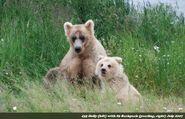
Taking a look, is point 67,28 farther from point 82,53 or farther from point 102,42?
point 102,42

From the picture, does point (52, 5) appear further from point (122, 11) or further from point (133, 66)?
point (133, 66)

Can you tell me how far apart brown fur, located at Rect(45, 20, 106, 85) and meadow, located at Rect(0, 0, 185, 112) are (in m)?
0.20

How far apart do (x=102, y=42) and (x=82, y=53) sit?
1.10 meters

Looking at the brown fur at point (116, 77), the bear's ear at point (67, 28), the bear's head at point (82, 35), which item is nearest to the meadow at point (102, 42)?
the brown fur at point (116, 77)

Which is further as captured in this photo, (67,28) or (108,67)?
(67,28)

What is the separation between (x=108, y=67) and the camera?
7.71 m

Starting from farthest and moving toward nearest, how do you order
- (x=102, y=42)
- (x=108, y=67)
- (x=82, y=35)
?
(x=102, y=42) < (x=82, y=35) < (x=108, y=67)

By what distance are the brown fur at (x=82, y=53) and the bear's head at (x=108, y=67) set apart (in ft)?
0.86

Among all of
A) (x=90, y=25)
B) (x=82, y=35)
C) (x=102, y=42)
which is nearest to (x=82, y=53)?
(x=82, y=35)

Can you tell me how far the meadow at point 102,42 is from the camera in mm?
7473

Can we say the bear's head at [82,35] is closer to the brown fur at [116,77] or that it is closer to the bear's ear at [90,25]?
the bear's ear at [90,25]

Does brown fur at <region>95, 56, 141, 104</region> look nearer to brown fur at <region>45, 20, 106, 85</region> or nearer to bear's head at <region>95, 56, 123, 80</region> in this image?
bear's head at <region>95, 56, 123, 80</region>

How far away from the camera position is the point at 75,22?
30.8 ft

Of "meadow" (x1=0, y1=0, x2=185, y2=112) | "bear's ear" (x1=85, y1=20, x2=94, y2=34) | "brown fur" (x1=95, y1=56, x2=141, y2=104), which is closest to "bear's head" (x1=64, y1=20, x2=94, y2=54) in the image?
"bear's ear" (x1=85, y1=20, x2=94, y2=34)
